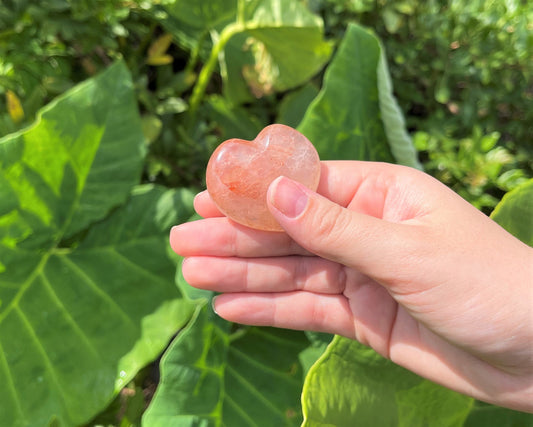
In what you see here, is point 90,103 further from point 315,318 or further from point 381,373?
point 381,373

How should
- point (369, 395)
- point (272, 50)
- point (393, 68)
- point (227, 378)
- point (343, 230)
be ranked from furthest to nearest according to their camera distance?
point (393, 68), point (272, 50), point (227, 378), point (369, 395), point (343, 230)

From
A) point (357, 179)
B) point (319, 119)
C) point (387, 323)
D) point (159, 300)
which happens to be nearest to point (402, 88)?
point (319, 119)

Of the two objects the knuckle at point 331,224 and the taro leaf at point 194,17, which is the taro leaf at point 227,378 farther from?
the taro leaf at point 194,17

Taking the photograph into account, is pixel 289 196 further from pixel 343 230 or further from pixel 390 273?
pixel 390 273

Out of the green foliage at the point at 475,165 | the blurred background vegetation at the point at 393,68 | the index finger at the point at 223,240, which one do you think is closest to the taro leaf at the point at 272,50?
the blurred background vegetation at the point at 393,68

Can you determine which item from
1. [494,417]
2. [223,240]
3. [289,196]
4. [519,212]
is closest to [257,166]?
[289,196]
